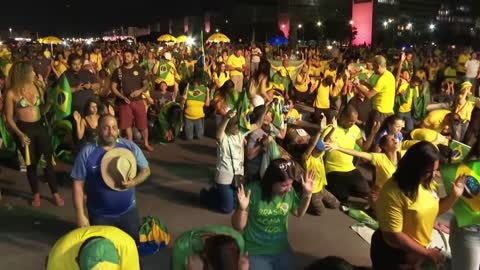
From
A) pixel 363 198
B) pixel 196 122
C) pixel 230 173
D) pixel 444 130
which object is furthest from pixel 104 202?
pixel 196 122

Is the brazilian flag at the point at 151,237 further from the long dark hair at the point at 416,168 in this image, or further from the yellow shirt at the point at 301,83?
the yellow shirt at the point at 301,83

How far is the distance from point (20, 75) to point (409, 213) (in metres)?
4.68

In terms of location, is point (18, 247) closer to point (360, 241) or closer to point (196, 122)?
point (360, 241)

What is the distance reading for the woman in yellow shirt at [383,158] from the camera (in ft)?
18.1

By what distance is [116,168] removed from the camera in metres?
4.41

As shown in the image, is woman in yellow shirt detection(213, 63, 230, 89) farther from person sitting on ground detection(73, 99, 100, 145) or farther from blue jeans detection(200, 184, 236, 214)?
blue jeans detection(200, 184, 236, 214)

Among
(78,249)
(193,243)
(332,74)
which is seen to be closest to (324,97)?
(332,74)

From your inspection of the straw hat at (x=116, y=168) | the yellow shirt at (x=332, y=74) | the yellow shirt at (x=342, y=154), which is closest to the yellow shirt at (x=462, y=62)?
the yellow shirt at (x=332, y=74)

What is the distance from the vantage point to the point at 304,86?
14.7 metres

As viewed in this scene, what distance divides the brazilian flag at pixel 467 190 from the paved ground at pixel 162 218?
151cm

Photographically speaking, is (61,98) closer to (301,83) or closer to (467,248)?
(467,248)

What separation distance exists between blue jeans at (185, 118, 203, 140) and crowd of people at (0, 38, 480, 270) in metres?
0.03

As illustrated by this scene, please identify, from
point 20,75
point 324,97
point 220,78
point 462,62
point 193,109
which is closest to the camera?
point 20,75

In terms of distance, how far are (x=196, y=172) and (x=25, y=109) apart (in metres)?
3.12
